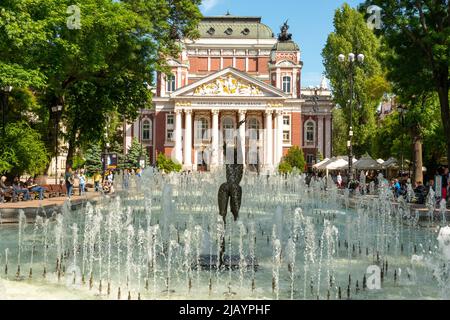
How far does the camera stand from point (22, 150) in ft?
83.1

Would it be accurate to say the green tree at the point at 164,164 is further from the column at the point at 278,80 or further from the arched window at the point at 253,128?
the column at the point at 278,80

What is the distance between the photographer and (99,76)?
2750cm

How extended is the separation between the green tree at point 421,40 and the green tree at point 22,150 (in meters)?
16.5

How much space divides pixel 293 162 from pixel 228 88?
45.3 feet

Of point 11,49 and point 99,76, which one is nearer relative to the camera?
point 11,49

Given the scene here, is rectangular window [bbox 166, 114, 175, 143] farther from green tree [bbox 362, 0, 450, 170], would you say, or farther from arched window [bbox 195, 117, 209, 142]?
green tree [bbox 362, 0, 450, 170]

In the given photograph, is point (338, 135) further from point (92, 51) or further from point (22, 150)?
point (92, 51)

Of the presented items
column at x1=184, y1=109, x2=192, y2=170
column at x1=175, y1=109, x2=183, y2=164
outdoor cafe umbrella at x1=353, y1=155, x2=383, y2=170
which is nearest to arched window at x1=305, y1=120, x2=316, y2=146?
column at x1=184, y1=109, x2=192, y2=170

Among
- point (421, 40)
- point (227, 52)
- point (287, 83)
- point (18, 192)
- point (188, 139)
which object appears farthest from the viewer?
point (227, 52)

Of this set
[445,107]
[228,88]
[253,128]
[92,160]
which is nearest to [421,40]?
[445,107]
